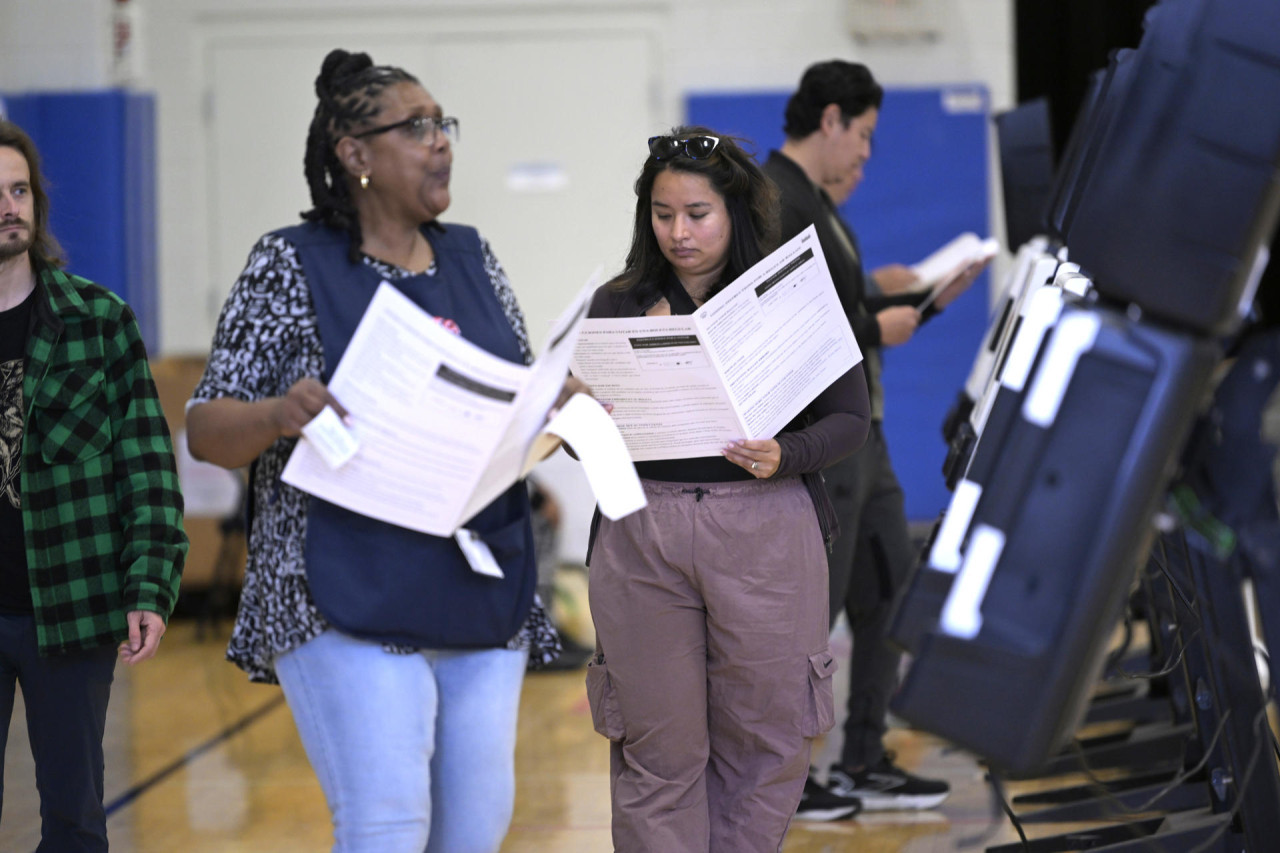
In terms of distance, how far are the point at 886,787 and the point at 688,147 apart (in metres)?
1.91

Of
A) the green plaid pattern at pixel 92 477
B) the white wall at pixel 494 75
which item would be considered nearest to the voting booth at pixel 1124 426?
the green plaid pattern at pixel 92 477

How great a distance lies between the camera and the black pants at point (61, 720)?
2105 millimetres

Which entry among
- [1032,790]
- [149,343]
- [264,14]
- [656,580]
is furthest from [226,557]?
[656,580]

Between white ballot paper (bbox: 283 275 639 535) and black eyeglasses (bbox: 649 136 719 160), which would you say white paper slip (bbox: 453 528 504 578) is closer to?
white ballot paper (bbox: 283 275 639 535)

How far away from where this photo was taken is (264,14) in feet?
22.0

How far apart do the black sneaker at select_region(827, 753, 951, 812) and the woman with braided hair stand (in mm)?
1535

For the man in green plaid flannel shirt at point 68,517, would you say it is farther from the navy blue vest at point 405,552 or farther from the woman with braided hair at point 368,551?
the navy blue vest at point 405,552

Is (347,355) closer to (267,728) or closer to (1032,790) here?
(1032,790)

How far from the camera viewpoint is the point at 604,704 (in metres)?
2.15

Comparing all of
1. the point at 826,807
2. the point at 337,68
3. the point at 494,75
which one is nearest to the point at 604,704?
the point at 337,68

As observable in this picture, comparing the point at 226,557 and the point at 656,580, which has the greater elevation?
the point at 656,580

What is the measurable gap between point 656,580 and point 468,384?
1.59ft

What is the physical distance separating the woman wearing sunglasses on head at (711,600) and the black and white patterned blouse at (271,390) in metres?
0.40

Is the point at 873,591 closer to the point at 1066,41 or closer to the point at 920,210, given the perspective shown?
the point at 920,210
